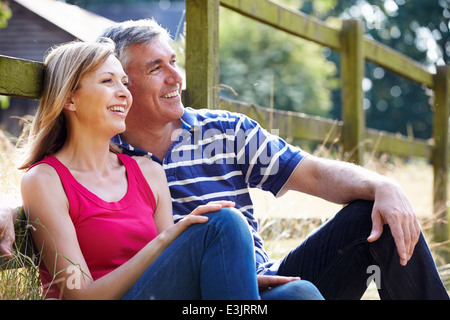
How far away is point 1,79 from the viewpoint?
1958mm

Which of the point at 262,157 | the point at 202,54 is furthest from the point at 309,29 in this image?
the point at 262,157

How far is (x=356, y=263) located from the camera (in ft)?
7.16

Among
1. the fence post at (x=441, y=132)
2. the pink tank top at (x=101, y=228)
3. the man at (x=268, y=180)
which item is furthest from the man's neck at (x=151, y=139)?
the fence post at (x=441, y=132)

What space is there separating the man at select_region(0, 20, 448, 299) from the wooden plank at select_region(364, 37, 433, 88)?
107 inches

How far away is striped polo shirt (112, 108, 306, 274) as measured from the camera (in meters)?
2.30

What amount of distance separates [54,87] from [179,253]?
0.74m

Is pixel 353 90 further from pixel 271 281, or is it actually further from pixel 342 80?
pixel 271 281

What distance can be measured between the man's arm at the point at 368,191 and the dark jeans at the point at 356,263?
52 mm

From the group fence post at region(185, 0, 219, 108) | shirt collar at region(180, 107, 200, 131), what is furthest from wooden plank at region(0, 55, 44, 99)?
fence post at region(185, 0, 219, 108)
